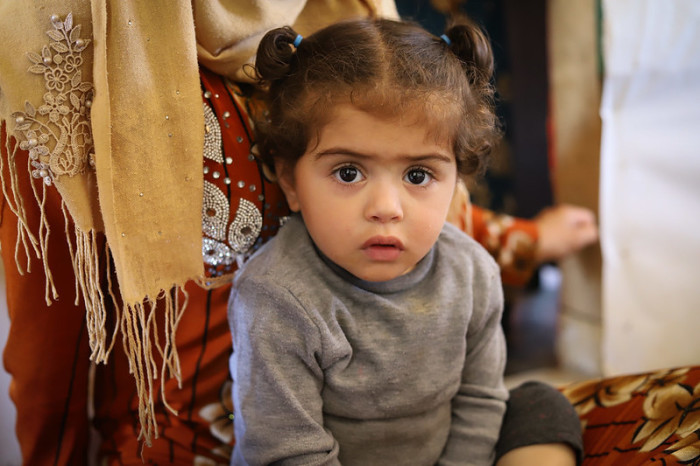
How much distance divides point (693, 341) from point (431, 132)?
1.07 metres

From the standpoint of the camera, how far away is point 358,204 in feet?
2.53

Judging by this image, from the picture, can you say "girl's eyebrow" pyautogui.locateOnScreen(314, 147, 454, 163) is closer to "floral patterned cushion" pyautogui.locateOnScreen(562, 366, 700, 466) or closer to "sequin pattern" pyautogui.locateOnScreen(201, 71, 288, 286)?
"sequin pattern" pyautogui.locateOnScreen(201, 71, 288, 286)

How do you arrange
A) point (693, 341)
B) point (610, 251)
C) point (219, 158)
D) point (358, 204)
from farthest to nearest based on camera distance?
point (610, 251) < point (693, 341) < point (219, 158) < point (358, 204)

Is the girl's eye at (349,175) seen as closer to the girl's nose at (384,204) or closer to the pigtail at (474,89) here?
the girl's nose at (384,204)

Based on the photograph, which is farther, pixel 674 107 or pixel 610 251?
pixel 610 251

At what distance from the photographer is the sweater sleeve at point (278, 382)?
77 cm

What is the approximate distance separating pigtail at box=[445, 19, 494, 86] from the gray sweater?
0.86 ft

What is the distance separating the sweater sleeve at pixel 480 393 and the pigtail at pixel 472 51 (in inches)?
12.4

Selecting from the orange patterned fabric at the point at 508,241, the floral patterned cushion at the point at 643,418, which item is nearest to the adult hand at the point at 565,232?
the orange patterned fabric at the point at 508,241

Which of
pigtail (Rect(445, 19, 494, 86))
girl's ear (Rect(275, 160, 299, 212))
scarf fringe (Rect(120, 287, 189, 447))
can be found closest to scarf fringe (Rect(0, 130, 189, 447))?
scarf fringe (Rect(120, 287, 189, 447))

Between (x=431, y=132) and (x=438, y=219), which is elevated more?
(x=431, y=132)

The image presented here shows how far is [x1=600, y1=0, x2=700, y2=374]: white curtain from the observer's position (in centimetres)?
141

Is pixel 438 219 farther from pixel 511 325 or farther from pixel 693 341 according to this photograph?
pixel 511 325

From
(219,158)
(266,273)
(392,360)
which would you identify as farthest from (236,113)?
(392,360)
